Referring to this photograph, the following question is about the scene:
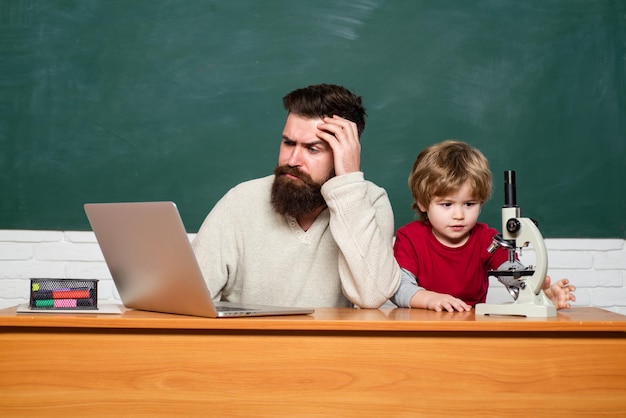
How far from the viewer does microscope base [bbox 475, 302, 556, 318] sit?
1632 millimetres

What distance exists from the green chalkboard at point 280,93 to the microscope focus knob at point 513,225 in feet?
4.26

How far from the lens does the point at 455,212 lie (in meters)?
2.23

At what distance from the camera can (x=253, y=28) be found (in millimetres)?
3076

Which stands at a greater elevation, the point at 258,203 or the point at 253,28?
the point at 253,28

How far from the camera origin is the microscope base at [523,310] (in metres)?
1.63

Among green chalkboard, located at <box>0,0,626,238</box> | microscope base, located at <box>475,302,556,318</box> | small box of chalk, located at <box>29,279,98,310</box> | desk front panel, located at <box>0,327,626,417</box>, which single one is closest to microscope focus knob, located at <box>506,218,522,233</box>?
microscope base, located at <box>475,302,556,318</box>

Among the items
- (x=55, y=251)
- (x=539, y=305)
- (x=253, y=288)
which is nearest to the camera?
(x=539, y=305)

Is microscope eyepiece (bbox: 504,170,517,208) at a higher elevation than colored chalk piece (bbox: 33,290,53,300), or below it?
higher

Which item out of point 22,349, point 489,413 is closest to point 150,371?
point 22,349

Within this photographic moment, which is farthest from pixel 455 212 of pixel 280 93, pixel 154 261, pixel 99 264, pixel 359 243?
pixel 99 264

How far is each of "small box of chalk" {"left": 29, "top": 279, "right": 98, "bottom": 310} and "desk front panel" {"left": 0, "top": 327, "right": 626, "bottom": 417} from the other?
16cm

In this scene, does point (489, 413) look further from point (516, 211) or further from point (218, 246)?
point (218, 246)

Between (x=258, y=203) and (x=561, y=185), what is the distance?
139 centimetres

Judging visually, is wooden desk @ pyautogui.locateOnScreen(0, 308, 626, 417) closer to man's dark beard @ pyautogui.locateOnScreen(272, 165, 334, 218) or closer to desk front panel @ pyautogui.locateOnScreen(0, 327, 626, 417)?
desk front panel @ pyautogui.locateOnScreen(0, 327, 626, 417)
